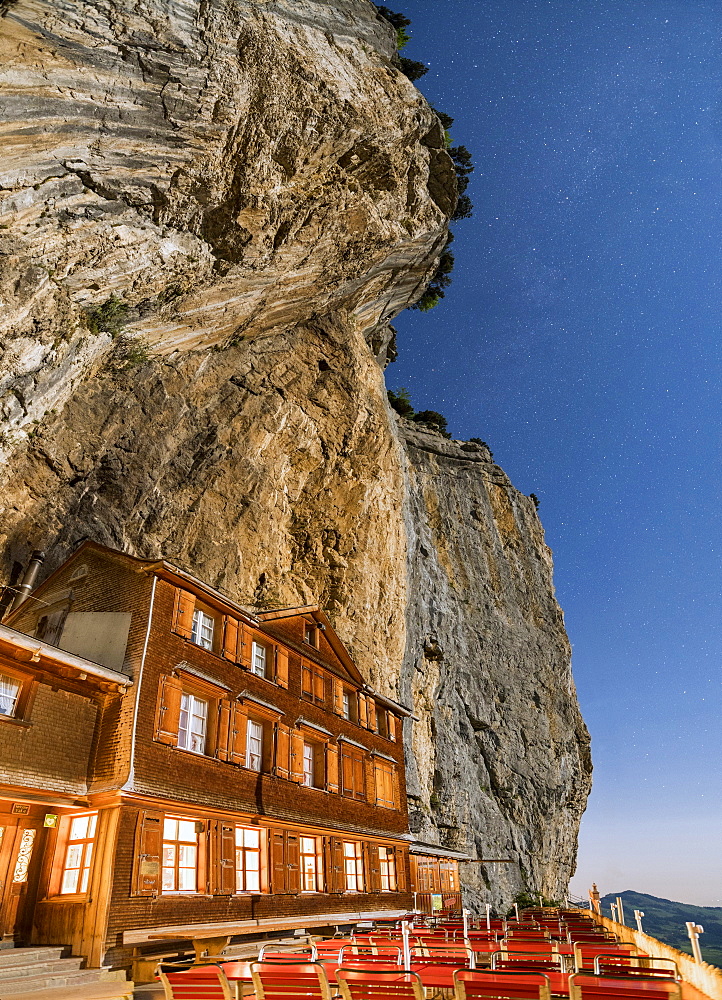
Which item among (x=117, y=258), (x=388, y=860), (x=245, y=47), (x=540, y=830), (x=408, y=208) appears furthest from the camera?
(x=540, y=830)

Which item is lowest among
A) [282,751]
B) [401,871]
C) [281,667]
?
[401,871]

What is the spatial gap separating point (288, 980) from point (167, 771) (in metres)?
9.39

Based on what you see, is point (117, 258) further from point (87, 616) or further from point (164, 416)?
point (87, 616)

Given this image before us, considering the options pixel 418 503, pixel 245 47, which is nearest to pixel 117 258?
pixel 245 47

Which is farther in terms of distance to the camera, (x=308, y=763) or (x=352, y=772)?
(x=352, y=772)

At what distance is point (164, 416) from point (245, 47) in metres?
13.9

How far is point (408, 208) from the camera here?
3331cm

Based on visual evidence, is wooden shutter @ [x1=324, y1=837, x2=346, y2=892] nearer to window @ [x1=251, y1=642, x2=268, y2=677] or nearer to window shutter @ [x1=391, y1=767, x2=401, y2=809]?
window shutter @ [x1=391, y1=767, x2=401, y2=809]

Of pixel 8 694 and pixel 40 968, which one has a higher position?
pixel 8 694

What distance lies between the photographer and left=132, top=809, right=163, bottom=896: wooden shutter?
13.5m

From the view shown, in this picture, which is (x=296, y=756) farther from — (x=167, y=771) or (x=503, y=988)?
(x=503, y=988)

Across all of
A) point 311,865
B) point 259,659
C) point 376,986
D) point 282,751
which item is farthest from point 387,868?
point 376,986

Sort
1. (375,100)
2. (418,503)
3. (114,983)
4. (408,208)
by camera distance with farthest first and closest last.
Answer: (418,503) < (408,208) < (375,100) < (114,983)

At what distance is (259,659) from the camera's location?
819 inches
